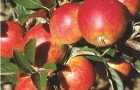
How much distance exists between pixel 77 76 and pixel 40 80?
0.17 metres

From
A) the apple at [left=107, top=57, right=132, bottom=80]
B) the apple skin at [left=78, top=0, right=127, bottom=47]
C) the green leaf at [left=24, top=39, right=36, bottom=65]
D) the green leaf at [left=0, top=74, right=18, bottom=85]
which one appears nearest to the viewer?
the apple skin at [left=78, top=0, right=127, bottom=47]

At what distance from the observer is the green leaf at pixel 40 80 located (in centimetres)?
125

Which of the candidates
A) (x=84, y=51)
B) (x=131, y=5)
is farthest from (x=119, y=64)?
(x=131, y=5)

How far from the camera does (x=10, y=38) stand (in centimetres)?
150

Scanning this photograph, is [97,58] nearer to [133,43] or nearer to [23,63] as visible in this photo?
[133,43]

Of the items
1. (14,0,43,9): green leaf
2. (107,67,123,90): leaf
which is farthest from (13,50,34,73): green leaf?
(107,67,123,90): leaf

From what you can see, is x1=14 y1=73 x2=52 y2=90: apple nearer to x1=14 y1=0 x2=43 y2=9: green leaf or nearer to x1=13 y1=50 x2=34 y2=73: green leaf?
x1=13 y1=50 x2=34 y2=73: green leaf

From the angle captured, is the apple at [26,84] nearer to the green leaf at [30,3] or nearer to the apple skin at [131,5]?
the green leaf at [30,3]

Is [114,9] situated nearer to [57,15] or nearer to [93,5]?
[93,5]

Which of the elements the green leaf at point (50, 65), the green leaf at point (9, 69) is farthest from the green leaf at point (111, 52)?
the green leaf at point (9, 69)

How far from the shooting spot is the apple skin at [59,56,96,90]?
138 centimetres

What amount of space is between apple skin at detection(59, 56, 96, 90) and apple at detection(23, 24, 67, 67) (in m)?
0.07

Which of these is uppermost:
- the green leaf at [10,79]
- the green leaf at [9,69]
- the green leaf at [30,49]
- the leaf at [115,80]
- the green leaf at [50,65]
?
the green leaf at [30,49]

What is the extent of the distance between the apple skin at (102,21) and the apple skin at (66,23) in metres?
0.07
